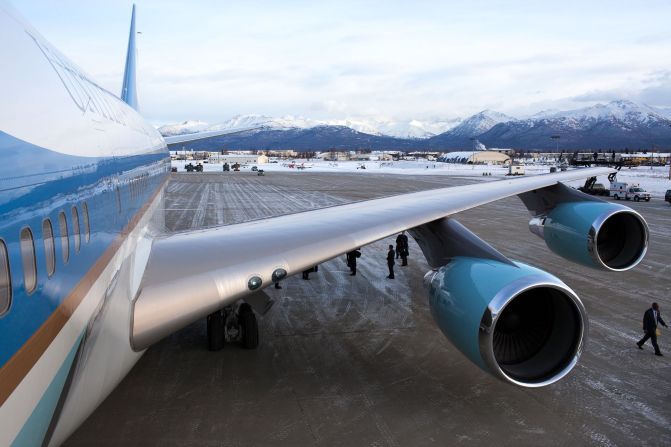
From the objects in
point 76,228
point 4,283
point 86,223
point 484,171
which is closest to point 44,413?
point 4,283

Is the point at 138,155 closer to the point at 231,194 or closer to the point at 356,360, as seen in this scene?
the point at 356,360

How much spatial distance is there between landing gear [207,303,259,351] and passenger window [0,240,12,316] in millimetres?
6067

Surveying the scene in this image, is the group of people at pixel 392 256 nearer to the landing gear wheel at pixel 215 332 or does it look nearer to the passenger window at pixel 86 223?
the landing gear wheel at pixel 215 332

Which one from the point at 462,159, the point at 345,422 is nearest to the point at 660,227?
the point at 345,422

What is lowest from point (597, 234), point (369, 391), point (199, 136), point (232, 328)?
point (369, 391)

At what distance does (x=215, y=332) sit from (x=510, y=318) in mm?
4808

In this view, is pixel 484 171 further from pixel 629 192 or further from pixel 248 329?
pixel 248 329

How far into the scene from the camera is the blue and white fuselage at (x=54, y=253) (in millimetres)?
2719

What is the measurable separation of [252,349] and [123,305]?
13.9 feet

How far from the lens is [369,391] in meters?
7.30

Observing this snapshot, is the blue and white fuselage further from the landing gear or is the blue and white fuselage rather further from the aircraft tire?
the aircraft tire

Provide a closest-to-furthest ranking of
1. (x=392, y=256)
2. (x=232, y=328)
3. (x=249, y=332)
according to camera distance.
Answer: (x=249, y=332) < (x=232, y=328) < (x=392, y=256)

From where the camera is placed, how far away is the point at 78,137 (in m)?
4.32

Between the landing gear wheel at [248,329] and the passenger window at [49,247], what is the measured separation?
5.58 m
